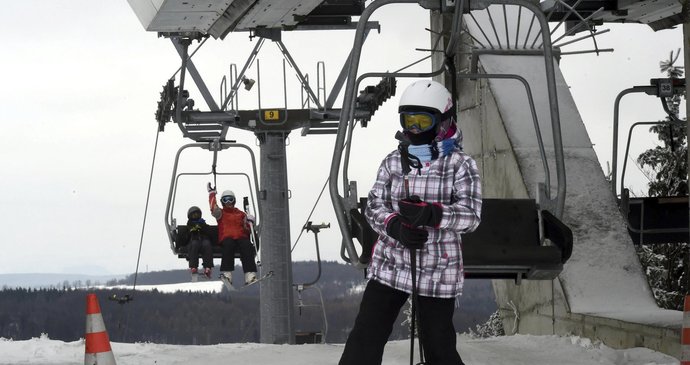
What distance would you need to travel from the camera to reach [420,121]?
6.39 meters

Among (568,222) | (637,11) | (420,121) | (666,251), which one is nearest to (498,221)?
(420,121)

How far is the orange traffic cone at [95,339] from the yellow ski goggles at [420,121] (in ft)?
5.69

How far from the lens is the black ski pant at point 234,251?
60.5 feet

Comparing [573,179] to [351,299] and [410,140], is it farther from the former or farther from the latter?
[351,299]

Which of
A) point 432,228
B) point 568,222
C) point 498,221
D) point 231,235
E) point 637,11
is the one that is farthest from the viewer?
point 231,235

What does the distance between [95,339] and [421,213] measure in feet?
5.82

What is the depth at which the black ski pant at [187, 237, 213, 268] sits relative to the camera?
1850 centimetres

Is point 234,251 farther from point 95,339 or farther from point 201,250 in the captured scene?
point 95,339

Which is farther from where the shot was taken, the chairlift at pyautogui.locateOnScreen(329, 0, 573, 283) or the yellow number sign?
the yellow number sign

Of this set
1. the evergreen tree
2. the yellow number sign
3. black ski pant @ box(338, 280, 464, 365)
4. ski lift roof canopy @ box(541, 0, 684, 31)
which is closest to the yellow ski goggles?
black ski pant @ box(338, 280, 464, 365)

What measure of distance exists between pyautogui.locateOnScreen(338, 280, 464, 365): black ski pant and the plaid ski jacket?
0.05 meters

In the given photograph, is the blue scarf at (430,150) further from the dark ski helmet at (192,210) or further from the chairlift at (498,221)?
the dark ski helmet at (192,210)

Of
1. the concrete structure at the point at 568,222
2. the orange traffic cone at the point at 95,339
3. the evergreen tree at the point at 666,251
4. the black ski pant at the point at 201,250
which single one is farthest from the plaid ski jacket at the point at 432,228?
the evergreen tree at the point at 666,251

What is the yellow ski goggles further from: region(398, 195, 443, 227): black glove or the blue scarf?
region(398, 195, 443, 227): black glove
